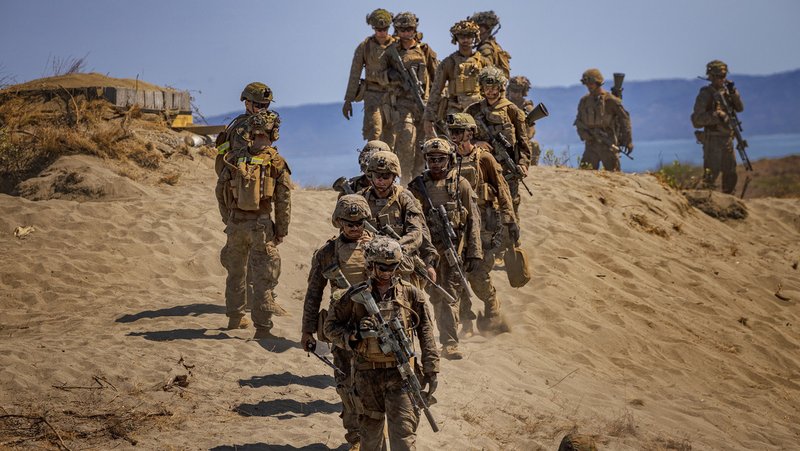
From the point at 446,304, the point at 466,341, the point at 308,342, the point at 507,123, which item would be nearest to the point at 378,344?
the point at 308,342

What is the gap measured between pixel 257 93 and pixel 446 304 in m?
2.80

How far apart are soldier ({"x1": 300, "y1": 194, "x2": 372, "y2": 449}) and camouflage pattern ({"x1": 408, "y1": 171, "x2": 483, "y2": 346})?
227cm

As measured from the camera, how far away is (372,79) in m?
14.6

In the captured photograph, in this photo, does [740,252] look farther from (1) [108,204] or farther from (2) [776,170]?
(2) [776,170]

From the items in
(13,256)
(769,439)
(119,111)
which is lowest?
(769,439)

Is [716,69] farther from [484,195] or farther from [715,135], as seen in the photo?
[484,195]

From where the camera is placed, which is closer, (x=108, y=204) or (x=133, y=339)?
(x=133, y=339)

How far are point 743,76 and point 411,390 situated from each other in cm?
15979

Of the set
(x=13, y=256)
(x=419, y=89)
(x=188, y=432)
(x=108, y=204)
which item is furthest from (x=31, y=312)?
(x=419, y=89)

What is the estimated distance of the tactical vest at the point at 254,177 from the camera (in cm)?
1021

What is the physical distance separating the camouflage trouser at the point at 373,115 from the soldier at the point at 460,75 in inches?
44.7

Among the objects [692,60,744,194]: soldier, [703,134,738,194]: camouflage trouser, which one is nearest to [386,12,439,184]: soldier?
[692,60,744,194]: soldier

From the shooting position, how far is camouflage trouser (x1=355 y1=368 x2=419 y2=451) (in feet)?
22.3

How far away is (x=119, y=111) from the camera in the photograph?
57.9ft
